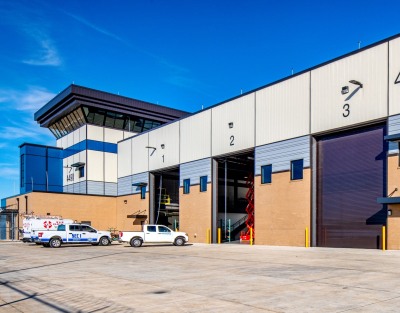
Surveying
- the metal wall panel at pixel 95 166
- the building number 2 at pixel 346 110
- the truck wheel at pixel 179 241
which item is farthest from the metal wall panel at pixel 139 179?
the building number 2 at pixel 346 110

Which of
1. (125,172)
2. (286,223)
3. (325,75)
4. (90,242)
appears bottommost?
(90,242)

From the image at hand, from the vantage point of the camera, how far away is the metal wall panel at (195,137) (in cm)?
3788

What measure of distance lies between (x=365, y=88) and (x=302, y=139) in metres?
5.46

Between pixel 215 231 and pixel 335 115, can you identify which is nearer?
pixel 335 115

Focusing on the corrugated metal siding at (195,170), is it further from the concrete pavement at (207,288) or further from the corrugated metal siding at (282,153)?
the concrete pavement at (207,288)

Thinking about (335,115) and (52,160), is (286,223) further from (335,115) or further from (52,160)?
(52,160)

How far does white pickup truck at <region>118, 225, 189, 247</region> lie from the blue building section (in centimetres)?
2833

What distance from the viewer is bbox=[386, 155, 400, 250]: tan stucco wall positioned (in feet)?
74.6

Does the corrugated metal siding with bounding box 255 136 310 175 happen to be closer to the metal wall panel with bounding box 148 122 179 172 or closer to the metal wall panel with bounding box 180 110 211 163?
the metal wall panel with bounding box 180 110 211 163

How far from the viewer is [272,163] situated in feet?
102

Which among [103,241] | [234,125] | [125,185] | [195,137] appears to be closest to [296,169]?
[234,125]

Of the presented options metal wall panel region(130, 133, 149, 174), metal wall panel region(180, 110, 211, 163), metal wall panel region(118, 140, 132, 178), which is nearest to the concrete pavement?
metal wall panel region(180, 110, 211, 163)

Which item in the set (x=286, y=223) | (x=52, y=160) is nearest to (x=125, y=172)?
(x=52, y=160)

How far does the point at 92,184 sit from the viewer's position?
53.1 meters
